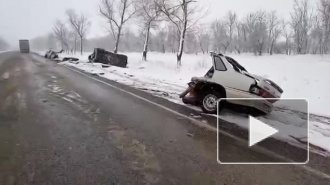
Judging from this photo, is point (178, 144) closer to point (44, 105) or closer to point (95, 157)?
point (95, 157)

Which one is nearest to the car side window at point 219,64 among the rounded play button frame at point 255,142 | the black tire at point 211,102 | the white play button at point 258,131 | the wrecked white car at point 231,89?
the wrecked white car at point 231,89

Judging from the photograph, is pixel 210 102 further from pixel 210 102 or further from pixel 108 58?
pixel 108 58

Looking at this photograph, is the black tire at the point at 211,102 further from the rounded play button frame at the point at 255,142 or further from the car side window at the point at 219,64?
the car side window at the point at 219,64

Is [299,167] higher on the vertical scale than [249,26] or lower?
lower

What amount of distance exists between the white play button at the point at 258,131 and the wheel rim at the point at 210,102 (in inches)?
37.5

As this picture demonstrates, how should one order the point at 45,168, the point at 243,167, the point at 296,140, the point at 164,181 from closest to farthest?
the point at 164,181
the point at 45,168
the point at 243,167
the point at 296,140

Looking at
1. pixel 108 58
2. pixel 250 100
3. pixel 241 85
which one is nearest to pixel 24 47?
pixel 108 58

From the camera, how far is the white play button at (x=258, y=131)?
5398mm

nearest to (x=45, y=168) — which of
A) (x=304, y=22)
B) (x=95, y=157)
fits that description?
(x=95, y=157)

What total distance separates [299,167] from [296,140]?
1.50 meters

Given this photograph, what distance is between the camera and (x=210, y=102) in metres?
7.44

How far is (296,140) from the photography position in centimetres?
556

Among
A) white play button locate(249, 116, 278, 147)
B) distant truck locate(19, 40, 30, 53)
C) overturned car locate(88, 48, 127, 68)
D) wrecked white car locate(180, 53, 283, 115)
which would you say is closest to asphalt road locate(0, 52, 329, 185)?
white play button locate(249, 116, 278, 147)

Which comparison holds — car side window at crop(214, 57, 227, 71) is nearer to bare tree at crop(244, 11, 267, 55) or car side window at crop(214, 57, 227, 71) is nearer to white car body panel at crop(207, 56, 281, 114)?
white car body panel at crop(207, 56, 281, 114)
